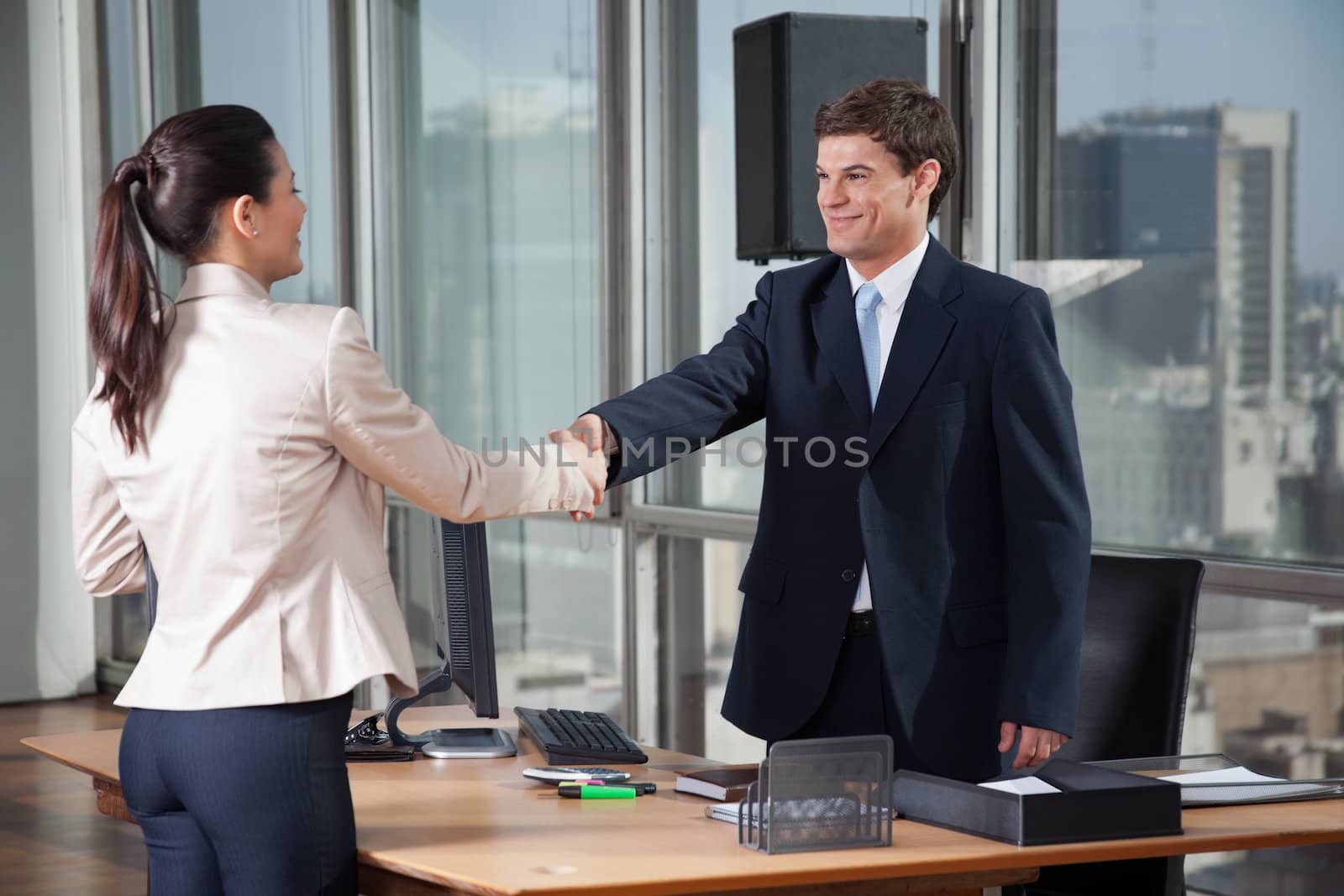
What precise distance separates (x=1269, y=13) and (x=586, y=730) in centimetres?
214

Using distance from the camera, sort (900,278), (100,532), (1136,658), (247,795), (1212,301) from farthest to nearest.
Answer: (1212,301) → (1136,658) → (900,278) → (100,532) → (247,795)

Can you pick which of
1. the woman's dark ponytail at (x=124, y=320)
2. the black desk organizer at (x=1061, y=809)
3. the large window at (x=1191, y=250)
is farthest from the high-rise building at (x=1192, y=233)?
the woman's dark ponytail at (x=124, y=320)

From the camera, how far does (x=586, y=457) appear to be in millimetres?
2273

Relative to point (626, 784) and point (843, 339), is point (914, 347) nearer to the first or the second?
point (843, 339)

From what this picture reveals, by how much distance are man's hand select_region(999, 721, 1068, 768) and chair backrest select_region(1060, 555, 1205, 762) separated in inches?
17.2

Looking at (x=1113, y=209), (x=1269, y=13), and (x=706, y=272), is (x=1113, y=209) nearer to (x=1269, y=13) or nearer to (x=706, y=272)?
(x=1269, y=13)

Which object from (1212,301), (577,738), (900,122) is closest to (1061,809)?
(577,738)

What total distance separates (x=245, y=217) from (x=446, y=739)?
1124 mm

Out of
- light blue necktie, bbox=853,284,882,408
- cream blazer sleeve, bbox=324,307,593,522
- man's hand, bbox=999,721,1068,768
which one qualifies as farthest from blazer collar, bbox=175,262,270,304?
man's hand, bbox=999,721,1068,768

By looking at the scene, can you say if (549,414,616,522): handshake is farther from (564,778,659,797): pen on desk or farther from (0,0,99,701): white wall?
(0,0,99,701): white wall

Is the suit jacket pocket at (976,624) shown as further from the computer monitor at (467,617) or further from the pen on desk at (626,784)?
the computer monitor at (467,617)

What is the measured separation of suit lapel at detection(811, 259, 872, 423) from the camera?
2322 mm

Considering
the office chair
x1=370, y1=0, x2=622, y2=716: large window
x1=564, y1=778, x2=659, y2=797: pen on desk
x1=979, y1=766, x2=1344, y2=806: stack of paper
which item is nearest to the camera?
x1=979, y1=766, x2=1344, y2=806: stack of paper

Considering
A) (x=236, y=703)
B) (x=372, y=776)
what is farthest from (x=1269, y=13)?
(x=236, y=703)
